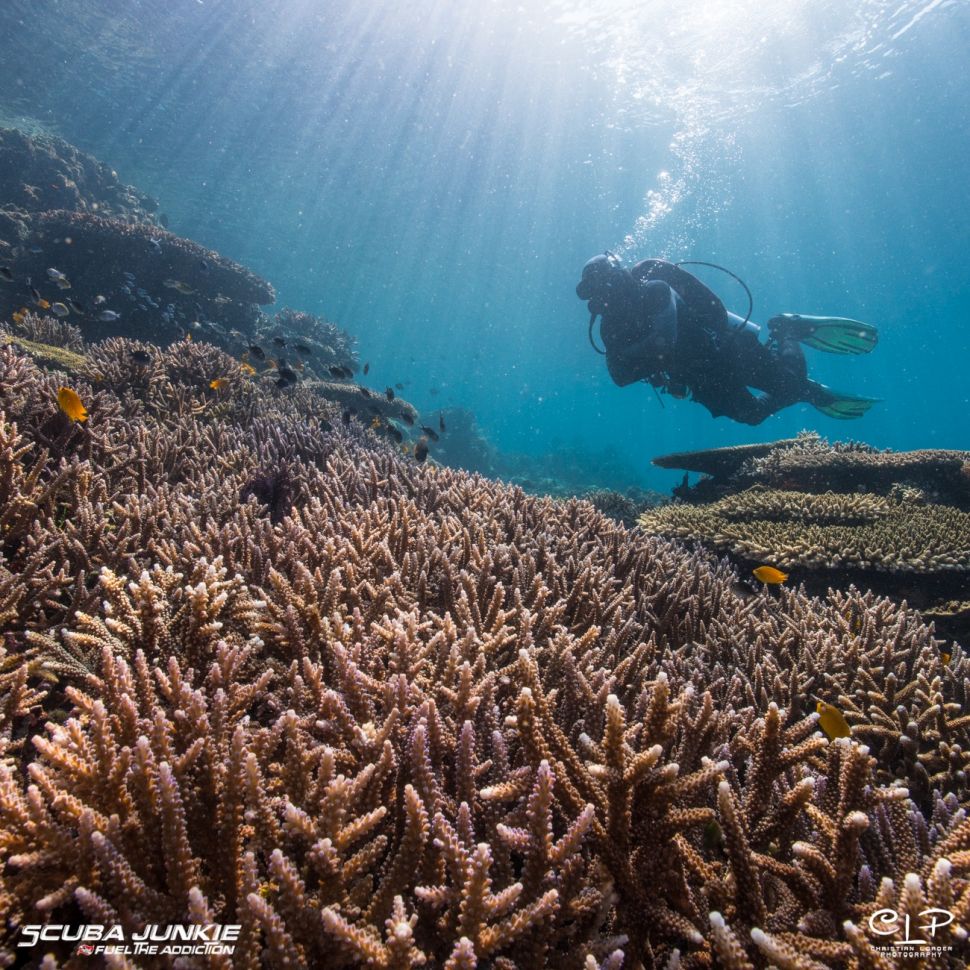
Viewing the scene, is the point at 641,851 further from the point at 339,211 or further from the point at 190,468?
the point at 339,211

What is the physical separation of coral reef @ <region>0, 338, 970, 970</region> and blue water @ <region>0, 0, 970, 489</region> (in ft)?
43.3

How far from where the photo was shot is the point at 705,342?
1095cm

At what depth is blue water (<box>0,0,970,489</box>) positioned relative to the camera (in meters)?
25.5

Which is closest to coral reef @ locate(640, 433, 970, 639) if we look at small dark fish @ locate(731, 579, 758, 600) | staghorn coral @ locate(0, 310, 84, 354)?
small dark fish @ locate(731, 579, 758, 600)

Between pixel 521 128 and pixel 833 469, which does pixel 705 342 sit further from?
pixel 521 128

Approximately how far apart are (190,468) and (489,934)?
468cm

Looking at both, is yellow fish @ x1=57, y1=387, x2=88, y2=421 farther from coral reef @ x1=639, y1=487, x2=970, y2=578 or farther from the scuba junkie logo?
coral reef @ x1=639, y1=487, x2=970, y2=578

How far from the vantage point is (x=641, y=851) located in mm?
1438

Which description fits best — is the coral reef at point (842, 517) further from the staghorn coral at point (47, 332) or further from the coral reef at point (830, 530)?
the staghorn coral at point (47, 332)

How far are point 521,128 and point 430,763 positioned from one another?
4427 cm

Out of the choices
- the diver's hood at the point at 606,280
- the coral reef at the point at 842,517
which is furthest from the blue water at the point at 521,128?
the coral reef at the point at 842,517

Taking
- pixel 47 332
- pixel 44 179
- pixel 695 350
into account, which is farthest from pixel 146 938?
pixel 44 179

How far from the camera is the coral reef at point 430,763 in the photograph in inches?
47.0

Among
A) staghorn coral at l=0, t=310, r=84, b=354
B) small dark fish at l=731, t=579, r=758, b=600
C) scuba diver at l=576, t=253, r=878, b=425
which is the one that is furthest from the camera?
scuba diver at l=576, t=253, r=878, b=425
